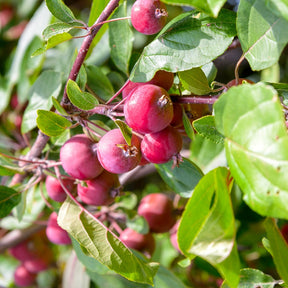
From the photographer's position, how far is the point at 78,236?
66 centimetres

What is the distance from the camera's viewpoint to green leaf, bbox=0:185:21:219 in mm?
853

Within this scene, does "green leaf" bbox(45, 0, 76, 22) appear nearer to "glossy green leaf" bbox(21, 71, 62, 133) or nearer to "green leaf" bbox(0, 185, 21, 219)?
"glossy green leaf" bbox(21, 71, 62, 133)

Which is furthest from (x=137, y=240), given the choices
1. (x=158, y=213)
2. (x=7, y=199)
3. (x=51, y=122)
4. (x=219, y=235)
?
(x=219, y=235)

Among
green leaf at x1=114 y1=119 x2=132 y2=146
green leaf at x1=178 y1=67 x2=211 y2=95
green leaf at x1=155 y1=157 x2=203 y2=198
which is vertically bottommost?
green leaf at x1=155 y1=157 x2=203 y2=198

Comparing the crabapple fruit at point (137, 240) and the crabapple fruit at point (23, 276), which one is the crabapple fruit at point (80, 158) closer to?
the crabapple fruit at point (137, 240)

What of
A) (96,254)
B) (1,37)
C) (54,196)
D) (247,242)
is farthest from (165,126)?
(1,37)

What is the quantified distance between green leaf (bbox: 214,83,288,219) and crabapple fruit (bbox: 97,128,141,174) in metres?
0.18

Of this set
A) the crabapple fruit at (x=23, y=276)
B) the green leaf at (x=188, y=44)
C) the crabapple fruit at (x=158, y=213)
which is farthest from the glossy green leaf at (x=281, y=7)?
the crabapple fruit at (x=23, y=276)

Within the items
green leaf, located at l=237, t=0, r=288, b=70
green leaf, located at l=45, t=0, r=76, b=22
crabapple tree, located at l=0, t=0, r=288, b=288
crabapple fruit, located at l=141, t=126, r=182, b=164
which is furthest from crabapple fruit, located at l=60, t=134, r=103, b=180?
green leaf, located at l=237, t=0, r=288, b=70

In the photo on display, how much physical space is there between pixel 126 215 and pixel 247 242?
1.66 feet

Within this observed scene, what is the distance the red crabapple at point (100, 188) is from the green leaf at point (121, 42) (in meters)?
0.23

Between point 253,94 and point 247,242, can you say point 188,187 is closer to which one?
point 253,94

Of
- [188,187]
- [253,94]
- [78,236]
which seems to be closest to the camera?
[253,94]

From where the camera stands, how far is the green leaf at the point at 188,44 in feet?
1.82
